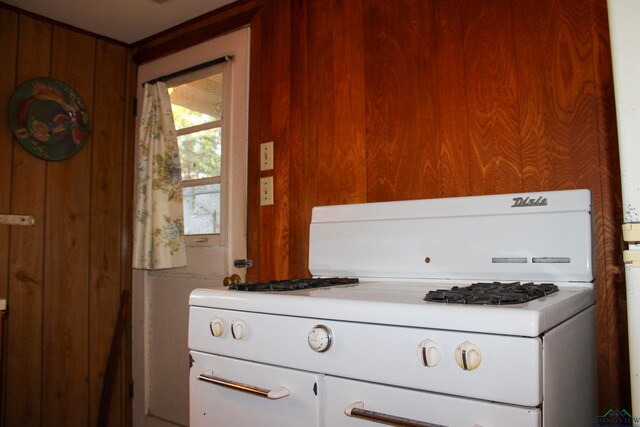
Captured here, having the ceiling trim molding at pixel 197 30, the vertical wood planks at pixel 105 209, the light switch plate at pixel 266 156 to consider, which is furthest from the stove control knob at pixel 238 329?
the vertical wood planks at pixel 105 209

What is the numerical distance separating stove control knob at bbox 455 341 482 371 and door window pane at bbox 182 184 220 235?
1588 millimetres

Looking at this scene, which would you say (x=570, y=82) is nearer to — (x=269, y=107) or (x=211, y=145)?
(x=269, y=107)

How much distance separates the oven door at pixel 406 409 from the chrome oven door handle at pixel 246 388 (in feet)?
0.35

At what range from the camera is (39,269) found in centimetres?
220

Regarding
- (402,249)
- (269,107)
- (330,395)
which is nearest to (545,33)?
(402,249)

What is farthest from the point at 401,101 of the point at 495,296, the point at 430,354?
the point at 430,354

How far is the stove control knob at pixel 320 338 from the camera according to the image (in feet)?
3.04

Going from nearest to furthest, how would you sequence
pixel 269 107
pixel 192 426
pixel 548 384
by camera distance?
pixel 548 384 → pixel 192 426 → pixel 269 107

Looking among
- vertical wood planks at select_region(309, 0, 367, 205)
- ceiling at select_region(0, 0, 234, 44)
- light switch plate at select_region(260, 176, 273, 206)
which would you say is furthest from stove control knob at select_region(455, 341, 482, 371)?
ceiling at select_region(0, 0, 234, 44)

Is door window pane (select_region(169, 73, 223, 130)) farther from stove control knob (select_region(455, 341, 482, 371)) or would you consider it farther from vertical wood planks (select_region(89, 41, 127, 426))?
stove control knob (select_region(455, 341, 482, 371))

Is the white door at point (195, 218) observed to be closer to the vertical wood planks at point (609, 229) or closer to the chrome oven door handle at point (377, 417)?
the chrome oven door handle at point (377, 417)

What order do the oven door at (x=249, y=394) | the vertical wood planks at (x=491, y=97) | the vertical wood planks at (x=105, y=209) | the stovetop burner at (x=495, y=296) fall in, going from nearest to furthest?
the stovetop burner at (x=495, y=296), the oven door at (x=249, y=394), the vertical wood planks at (x=491, y=97), the vertical wood planks at (x=105, y=209)

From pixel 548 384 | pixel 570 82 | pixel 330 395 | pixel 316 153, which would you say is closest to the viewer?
pixel 548 384

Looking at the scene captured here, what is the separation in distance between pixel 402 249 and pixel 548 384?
29.3 inches
